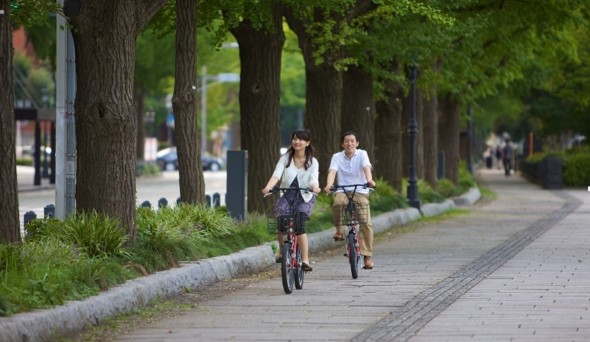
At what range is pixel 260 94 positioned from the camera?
25156mm

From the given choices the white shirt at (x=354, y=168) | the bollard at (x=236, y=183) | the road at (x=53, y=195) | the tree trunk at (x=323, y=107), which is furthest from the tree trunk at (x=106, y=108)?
the road at (x=53, y=195)

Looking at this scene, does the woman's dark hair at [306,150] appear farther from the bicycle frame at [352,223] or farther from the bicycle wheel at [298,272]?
the bicycle frame at [352,223]

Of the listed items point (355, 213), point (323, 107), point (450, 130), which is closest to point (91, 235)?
point (355, 213)

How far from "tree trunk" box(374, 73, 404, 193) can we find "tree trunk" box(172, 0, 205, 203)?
1520cm

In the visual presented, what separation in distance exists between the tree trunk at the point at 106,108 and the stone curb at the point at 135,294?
3.23ft

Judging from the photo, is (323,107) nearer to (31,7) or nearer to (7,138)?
(31,7)

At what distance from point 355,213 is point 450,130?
35524mm

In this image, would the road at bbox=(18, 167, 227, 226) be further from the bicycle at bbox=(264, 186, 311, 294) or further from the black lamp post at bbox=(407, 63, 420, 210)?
the bicycle at bbox=(264, 186, 311, 294)

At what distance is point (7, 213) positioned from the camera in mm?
13805

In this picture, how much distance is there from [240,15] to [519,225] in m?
9.92

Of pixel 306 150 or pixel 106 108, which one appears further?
pixel 306 150

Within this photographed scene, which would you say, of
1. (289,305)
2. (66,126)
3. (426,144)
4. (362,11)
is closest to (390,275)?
(289,305)

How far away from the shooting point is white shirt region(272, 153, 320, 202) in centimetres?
1677

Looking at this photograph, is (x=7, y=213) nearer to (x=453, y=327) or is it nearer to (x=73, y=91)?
(x=453, y=327)
